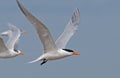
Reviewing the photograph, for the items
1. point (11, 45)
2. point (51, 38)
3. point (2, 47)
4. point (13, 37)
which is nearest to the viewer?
point (51, 38)

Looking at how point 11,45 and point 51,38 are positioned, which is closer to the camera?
point 51,38

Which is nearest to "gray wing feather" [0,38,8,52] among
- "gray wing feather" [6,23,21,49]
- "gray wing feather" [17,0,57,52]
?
"gray wing feather" [6,23,21,49]

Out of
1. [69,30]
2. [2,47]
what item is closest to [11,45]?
[2,47]

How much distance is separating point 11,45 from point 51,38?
8.57 m

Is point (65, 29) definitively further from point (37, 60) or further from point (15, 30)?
point (15, 30)

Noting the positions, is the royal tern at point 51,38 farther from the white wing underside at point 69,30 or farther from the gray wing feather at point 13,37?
the gray wing feather at point 13,37

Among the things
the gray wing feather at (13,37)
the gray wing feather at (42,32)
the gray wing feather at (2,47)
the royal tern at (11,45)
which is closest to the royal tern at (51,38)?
the gray wing feather at (42,32)

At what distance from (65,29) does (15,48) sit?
590cm

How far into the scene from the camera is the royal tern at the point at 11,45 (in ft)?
115

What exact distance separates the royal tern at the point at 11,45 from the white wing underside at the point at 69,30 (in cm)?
354

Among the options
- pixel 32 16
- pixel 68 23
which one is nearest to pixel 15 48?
Answer: pixel 68 23

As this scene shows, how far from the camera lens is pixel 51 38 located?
29.6m

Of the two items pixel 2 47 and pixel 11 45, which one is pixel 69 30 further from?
pixel 11 45

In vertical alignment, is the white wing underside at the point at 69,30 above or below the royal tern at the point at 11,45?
above
